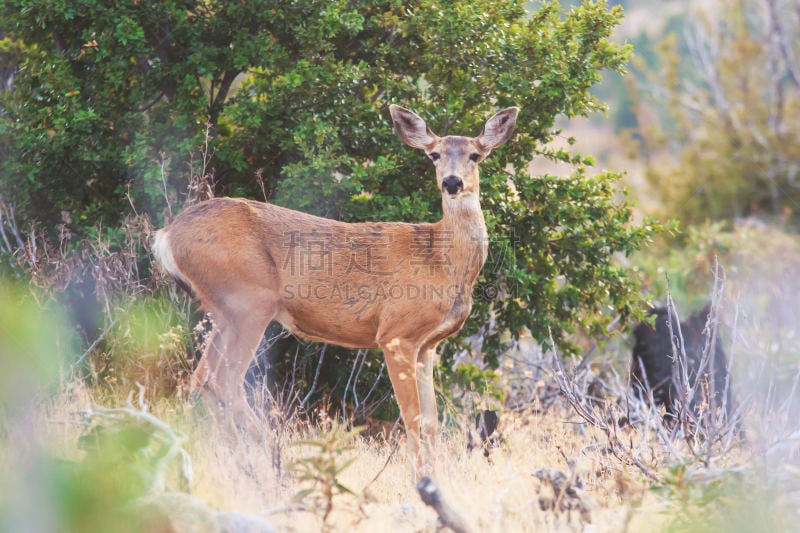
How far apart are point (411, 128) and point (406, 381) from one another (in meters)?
2.00

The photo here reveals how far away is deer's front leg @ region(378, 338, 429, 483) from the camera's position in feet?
21.4

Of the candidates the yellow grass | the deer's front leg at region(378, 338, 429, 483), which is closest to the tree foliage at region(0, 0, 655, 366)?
the deer's front leg at region(378, 338, 429, 483)

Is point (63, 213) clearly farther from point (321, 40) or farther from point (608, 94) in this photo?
point (608, 94)

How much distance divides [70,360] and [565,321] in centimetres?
451

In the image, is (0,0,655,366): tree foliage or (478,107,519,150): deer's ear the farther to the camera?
(0,0,655,366): tree foliage

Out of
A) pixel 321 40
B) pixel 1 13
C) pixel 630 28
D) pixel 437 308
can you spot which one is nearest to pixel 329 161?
pixel 321 40

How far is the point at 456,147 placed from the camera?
273 inches

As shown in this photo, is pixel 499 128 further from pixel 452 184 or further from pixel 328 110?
pixel 328 110

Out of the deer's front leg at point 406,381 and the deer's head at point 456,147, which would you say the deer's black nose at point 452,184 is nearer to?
the deer's head at point 456,147

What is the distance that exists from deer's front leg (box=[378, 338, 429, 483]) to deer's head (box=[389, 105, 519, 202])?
1.18 m

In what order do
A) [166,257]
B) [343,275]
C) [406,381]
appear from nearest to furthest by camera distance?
1. [406,381]
2. [166,257]
3. [343,275]

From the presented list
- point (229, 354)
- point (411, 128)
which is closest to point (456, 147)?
point (411, 128)

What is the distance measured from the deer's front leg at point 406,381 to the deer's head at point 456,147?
1.18 meters

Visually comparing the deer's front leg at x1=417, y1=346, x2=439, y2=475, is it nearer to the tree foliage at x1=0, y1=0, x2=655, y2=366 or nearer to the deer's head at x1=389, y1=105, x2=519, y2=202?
the deer's head at x1=389, y1=105, x2=519, y2=202
